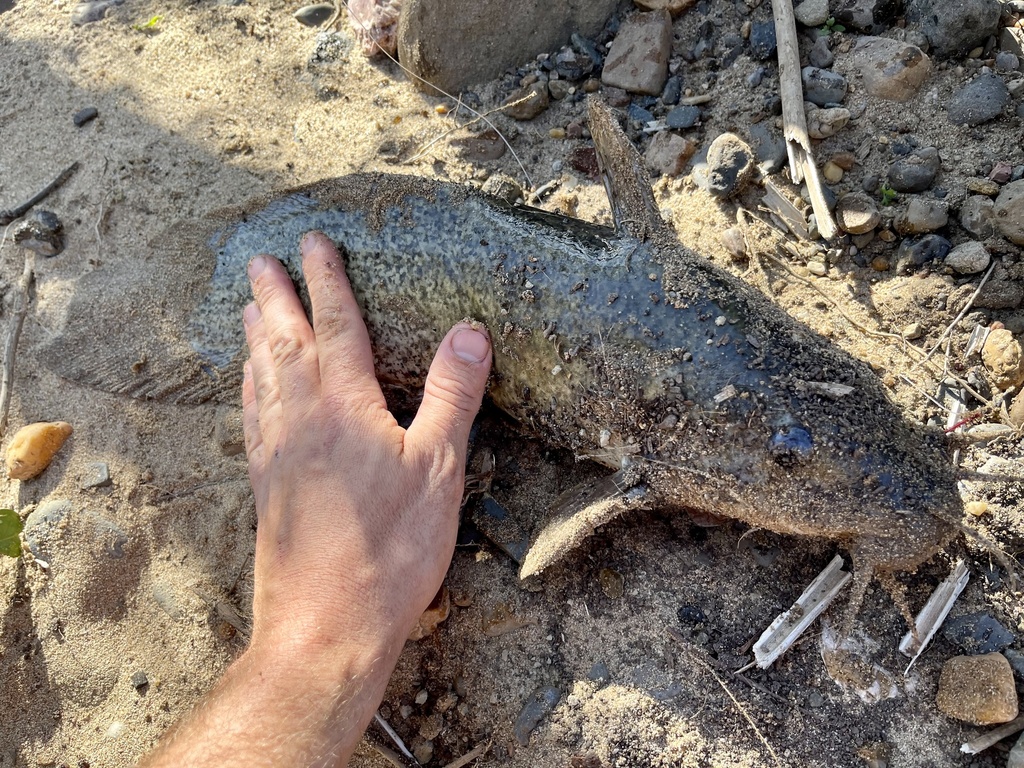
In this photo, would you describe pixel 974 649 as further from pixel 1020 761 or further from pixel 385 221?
pixel 385 221

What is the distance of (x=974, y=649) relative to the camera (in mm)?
2855

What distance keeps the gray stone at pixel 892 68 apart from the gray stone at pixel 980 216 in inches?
29.0

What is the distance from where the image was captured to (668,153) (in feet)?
13.5

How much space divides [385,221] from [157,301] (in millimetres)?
1556

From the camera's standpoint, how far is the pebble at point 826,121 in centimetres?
378

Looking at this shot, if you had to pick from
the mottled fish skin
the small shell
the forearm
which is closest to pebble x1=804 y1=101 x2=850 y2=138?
the mottled fish skin

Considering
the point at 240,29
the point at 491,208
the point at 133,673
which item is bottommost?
the point at 133,673

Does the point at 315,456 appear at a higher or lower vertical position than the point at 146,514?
higher

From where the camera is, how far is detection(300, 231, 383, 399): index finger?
10.5 feet

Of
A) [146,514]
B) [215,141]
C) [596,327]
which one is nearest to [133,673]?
[146,514]

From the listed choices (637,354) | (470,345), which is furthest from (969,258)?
(470,345)

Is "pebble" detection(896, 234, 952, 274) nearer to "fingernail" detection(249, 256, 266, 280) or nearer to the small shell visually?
"fingernail" detection(249, 256, 266, 280)

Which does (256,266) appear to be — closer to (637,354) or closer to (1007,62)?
(637,354)

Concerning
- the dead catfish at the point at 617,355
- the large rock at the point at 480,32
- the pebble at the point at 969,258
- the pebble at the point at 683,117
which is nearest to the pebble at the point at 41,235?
the dead catfish at the point at 617,355
